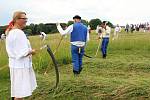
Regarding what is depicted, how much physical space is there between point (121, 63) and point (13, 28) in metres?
7.51

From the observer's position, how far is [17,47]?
22.3ft

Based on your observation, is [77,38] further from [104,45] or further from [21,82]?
[104,45]

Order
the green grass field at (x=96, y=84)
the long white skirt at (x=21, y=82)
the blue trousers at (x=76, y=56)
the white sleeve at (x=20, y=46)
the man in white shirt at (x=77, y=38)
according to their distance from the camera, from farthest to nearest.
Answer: the blue trousers at (x=76, y=56) → the man in white shirt at (x=77, y=38) → the green grass field at (x=96, y=84) → the long white skirt at (x=21, y=82) → the white sleeve at (x=20, y=46)

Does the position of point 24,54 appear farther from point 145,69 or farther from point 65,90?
point 145,69

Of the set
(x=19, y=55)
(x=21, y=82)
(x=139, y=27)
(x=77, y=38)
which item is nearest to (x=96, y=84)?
(x=21, y=82)

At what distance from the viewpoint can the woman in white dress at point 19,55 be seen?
6.79 m

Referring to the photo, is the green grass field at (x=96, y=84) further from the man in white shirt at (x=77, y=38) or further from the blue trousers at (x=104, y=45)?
the blue trousers at (x=104, y=45)

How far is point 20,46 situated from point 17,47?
0.16 ft

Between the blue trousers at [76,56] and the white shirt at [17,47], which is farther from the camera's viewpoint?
the blue trousers at [76,56]

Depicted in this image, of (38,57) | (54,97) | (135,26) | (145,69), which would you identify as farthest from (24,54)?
(135,26)

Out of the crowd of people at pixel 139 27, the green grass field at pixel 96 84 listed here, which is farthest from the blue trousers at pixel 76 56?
the crowd of people at pixel 139 27

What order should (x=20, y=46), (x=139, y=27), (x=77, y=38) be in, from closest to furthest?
(x=20, y=46)
(x=77, y=38)
(x=139, y=27)

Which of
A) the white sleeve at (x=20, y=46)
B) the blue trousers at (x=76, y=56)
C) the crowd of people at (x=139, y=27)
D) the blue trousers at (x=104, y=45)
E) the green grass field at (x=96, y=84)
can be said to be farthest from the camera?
the crowd of people at (x=139, y=27)

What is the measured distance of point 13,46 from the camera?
6793 millimetres
